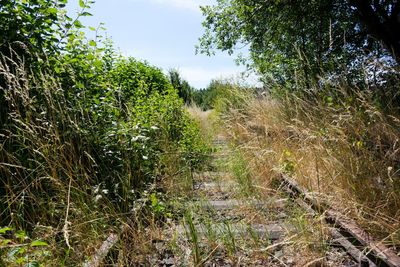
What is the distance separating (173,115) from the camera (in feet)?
22.2

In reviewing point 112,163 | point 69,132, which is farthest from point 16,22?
point 112,163

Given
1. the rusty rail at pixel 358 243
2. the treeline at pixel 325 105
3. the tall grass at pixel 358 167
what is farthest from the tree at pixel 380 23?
the rusty rail at pixel 358 243

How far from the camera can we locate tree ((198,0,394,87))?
31.7ft

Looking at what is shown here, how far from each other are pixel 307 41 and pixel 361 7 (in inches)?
89.5

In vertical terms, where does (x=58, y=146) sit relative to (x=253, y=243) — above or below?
above

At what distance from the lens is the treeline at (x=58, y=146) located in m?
2.40

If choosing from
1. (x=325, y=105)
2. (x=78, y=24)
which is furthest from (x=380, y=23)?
(x=78, y=24)

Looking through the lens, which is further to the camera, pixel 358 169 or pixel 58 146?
pixel 358 169

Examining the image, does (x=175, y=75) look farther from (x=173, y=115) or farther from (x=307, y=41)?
(x=173, y=115)

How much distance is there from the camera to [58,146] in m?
2.62

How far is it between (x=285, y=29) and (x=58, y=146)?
8924mm

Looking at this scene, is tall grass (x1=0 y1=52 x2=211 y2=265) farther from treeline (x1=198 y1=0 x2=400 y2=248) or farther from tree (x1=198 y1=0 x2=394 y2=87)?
tree (x1=198 y1=0 x2=394 y2=87)

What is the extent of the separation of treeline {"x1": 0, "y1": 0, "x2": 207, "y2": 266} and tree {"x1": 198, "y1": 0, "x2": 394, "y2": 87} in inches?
249

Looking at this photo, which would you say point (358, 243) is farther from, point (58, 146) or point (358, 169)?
point (58, 146)
